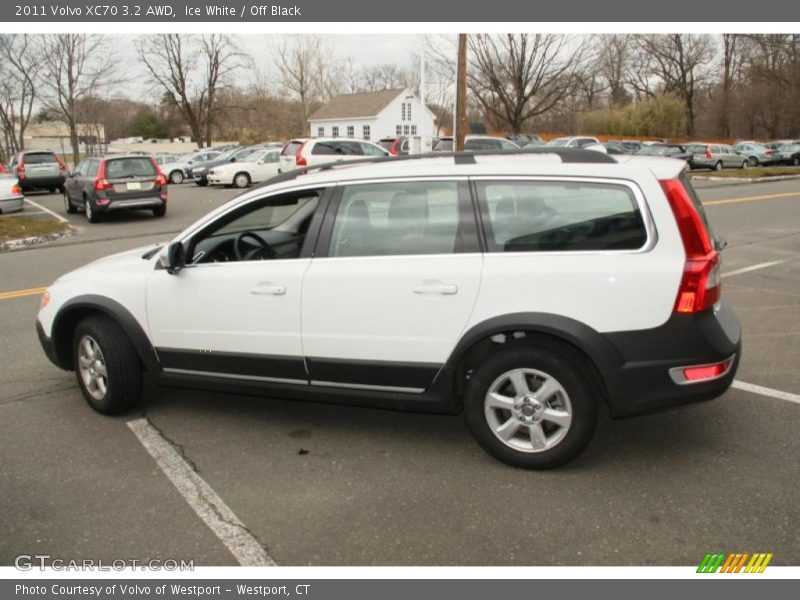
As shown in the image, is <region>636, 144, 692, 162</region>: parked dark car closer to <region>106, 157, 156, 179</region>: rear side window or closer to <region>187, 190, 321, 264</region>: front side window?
<region>106, 157, 156, 179</region>: rear side window

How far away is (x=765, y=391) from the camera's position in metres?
4.64

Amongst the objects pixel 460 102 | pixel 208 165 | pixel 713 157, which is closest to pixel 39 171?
pixel 208 165

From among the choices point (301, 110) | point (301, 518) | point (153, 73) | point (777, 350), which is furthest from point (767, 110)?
point (301, 518)

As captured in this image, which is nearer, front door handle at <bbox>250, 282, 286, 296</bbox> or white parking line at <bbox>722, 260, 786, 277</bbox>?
front door handle at <bbox>250, 282, 286, 296</bbox>

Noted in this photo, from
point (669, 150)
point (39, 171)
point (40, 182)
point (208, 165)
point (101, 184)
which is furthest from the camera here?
point (669, 150)

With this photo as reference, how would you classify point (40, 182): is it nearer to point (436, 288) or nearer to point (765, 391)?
point (436, 288)

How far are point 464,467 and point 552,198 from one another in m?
1.54

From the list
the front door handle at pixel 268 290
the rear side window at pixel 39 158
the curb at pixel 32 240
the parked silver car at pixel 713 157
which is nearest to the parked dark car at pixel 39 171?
the rear side window at pixel 39 158

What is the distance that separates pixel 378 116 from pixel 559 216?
55126mm

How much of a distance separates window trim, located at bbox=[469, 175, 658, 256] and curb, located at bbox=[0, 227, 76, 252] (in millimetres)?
12128

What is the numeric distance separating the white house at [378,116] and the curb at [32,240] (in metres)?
43.0

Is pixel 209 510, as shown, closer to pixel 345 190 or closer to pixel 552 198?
pixel 345 190

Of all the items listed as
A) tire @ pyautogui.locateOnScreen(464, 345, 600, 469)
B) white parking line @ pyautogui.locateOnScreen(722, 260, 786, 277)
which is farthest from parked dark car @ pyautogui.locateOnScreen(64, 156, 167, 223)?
tire @ pyautogui.locateOnScreen(464, 345, 600, 469)

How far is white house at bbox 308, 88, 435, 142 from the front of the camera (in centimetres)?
5709
